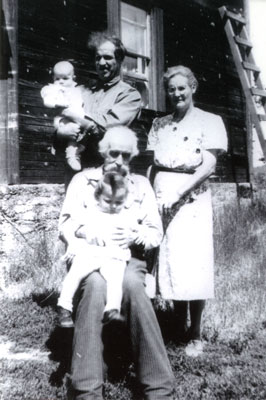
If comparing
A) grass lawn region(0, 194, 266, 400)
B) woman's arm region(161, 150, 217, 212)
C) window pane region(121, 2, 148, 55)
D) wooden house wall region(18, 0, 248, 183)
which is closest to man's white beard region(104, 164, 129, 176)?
woman's arm region(161, 150, 217, 212)

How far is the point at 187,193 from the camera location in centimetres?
291

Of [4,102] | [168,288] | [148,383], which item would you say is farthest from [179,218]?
[4,102]

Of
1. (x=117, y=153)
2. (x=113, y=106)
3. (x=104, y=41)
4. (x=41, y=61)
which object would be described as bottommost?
(x=117, y=153)

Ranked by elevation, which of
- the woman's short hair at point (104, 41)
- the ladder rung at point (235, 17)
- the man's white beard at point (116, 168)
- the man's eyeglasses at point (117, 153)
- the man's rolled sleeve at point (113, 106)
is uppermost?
the ladder rung at point (235, 17)

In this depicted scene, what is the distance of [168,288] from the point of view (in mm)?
2988

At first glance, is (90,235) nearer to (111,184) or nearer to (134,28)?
(111,184)

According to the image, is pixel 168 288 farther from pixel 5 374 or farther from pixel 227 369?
pixel 5 374

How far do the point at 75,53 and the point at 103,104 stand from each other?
311 cm

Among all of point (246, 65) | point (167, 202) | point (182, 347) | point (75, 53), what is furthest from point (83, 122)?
point (246, 65)

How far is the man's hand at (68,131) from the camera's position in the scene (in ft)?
9.23

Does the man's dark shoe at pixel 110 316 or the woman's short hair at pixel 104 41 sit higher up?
the woman's short hair at pixel 104 41

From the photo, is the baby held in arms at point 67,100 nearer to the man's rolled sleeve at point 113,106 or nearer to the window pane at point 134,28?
the man's rolled sleeve at point 113,106

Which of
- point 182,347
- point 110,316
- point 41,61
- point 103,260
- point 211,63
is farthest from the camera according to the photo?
point 211,63

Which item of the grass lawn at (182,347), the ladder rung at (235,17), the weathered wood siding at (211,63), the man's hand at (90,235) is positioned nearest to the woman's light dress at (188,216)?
the grass lawn at (182,347)
